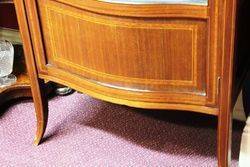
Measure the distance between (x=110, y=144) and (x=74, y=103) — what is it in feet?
0.84

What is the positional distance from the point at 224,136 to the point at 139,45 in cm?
27

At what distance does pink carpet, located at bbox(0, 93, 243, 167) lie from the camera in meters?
1.21

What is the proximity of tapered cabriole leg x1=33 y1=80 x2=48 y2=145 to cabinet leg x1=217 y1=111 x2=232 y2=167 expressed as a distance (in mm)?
498

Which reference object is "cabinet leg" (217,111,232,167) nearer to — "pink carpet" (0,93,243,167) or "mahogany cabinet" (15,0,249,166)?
"mahogany cabinet" (15,0,249,166)

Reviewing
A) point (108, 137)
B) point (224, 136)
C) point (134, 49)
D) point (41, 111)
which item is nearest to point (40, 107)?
point (41, 111)

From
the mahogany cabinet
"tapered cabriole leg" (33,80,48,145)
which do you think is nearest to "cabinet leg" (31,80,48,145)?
"tapered cabriole leg" (33,80,48,145)

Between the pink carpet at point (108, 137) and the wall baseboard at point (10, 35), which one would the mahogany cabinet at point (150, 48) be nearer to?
the pink carpet at point (108, 137)

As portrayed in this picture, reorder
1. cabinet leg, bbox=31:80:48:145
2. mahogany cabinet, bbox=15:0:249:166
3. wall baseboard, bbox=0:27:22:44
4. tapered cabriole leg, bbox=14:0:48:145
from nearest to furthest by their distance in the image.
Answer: mahogany cabinet, bbox=15:0:249:166 < tapered cabriole leg, bbox=14:0:48:145 < cabinet leg, bbox=31:80:48:145 < wall baseboard, bbox=0:27:22:44

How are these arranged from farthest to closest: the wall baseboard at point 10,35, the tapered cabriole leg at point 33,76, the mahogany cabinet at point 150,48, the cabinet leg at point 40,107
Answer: the wall baseboard at point 10,35, the cabinet leg at point 40,107, the tapered cabriole leg at point 33,76, the mahogany cabinet at point 150,48

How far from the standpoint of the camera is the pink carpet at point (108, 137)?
121 cm

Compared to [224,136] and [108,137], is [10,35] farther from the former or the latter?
[224,136]

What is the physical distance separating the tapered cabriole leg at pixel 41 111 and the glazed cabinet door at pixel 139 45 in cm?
19

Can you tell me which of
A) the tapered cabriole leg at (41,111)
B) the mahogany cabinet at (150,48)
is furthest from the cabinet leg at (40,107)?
the mahogany cabinet at (150,48)

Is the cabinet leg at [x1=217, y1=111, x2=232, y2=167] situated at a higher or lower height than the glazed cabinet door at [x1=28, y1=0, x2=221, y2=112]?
lower
